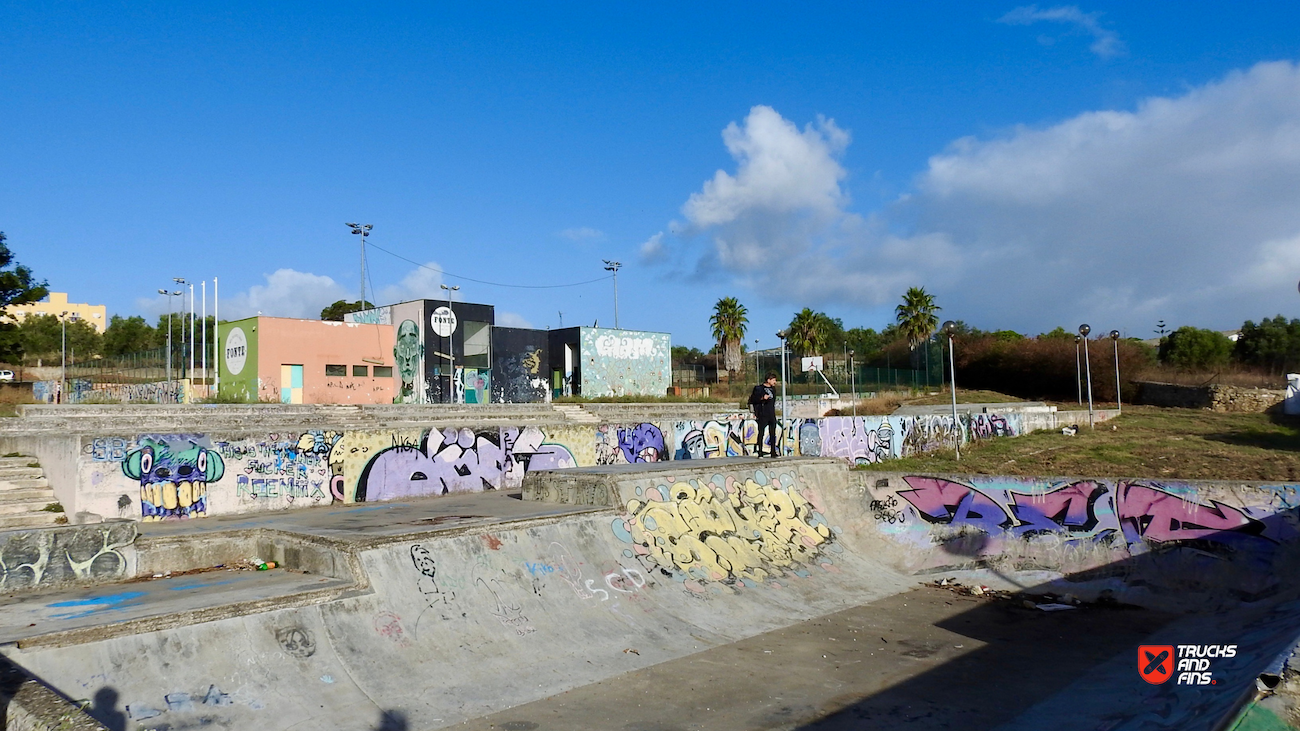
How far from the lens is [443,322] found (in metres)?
37.5

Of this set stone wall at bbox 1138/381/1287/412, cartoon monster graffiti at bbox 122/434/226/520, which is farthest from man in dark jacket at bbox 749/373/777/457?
stone wall at bbox 1138/381/1287/412

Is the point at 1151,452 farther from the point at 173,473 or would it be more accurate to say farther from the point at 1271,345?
the point at 1271,345

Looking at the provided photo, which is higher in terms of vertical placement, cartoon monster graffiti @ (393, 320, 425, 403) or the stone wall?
cartoon monster graffiti @ (393, 320, 425, 403)

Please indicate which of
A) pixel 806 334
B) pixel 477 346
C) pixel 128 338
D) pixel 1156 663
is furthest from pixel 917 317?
pixel 128 338

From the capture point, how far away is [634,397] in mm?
40531

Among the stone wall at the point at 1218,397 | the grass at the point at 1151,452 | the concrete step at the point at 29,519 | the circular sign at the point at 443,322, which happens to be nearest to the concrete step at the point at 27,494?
the concrete step at the point at 29,519

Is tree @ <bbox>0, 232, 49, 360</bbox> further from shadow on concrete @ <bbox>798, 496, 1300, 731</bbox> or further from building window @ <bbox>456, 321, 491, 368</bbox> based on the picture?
shadow on concrete @ <bbox>798, 496, 1300, 731</bbox>

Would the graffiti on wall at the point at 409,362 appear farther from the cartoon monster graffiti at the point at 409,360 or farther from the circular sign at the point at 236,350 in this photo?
the circular sign at the point at 236,350

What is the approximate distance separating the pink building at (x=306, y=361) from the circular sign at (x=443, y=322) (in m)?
2.16

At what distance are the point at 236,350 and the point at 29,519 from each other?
25.8 meters

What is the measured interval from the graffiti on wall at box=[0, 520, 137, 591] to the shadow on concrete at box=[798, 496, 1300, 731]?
7224 mm

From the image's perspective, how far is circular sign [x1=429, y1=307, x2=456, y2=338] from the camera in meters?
37.2

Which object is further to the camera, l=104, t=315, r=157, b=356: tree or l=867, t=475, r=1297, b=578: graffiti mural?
l=104, t=315, r=157, b=356: tree

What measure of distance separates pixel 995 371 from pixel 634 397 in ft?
72.5
